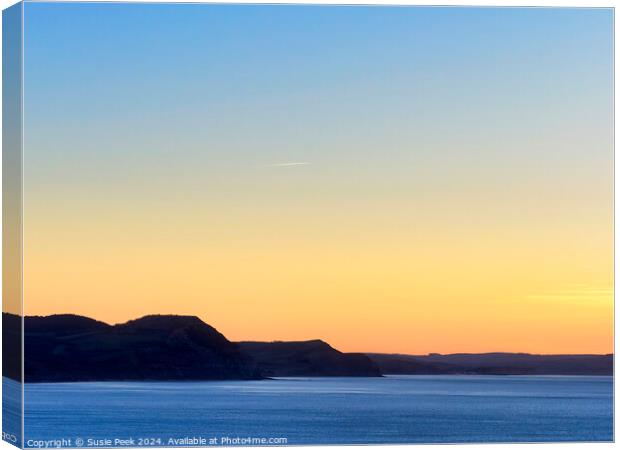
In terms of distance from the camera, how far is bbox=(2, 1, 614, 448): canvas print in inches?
1583

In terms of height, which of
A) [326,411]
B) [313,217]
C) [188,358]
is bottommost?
[326,411]

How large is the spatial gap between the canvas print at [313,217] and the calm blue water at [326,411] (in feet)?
0.29

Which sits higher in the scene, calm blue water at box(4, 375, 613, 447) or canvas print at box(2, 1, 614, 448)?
canvas print at box(2, 1, 614, 448)

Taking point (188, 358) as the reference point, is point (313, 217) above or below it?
above

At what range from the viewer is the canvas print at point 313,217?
40.2 m

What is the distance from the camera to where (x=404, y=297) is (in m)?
41.8

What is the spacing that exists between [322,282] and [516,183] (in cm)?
482

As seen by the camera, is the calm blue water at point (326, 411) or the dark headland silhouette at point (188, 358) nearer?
the dark headland silhouette at point (188, 358)

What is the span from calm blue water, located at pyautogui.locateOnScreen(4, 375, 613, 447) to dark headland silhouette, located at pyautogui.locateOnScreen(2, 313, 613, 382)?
0.92 ft

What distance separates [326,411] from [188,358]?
3.31 meters

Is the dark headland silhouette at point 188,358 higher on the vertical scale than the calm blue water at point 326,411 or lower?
higher

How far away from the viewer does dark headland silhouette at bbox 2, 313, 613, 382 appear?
130 ft

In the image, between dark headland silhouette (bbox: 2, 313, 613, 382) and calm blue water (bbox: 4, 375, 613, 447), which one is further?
calm blue water (bbox: 4, 375, 613, 447)

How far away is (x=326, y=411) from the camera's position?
4150cm
